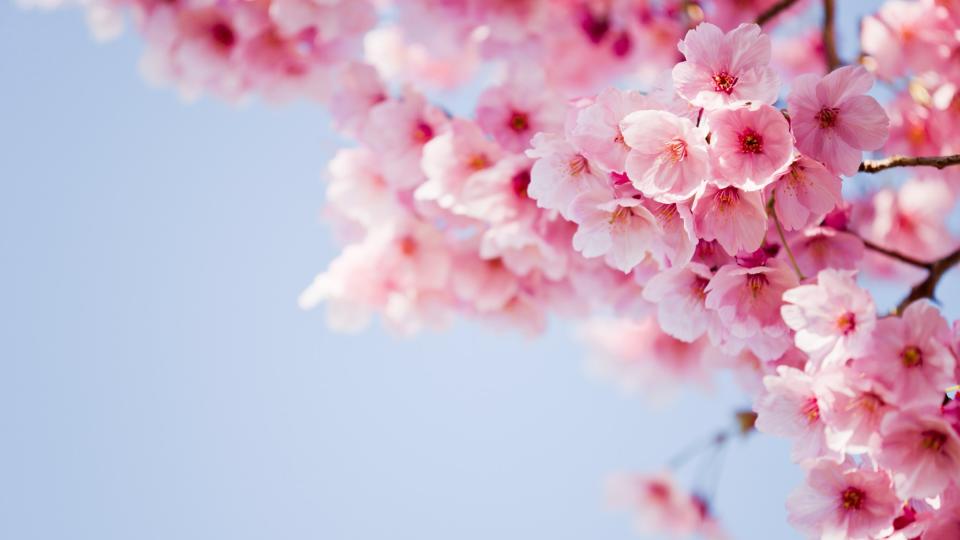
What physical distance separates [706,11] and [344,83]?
4.23 feet

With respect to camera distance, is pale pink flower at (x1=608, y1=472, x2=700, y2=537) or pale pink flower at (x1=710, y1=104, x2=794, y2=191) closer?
pale pink flower at (x1=710, y1=104, x2=794, y2=191)

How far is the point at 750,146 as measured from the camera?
1220 mm

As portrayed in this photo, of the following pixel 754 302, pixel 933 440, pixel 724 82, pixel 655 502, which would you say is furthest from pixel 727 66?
pixel 655 502

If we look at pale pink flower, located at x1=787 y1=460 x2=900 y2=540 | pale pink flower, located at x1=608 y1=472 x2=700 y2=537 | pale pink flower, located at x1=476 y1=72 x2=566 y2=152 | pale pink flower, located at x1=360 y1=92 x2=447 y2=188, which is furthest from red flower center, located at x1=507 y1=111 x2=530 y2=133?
pale pink flower, located at x1=608 y1=472 x2=700 y2=537

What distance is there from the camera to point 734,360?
1803 mm

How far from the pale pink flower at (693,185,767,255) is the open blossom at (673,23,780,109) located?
0.15 meters

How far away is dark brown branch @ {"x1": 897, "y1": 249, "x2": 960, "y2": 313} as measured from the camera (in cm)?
163

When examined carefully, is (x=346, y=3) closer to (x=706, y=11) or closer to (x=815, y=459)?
(x=706, y=11)

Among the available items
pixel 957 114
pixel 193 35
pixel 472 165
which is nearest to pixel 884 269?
pixel 957 114

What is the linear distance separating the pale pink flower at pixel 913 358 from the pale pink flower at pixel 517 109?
918 mm

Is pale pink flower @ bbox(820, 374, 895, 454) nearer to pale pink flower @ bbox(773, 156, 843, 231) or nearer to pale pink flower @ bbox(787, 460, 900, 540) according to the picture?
pale pink flower @ bbox(787, 460, 900, 540)

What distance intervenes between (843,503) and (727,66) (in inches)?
27.4

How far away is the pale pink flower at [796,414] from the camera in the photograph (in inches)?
50.7

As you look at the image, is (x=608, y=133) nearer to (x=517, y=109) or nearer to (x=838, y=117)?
(x=838, y=117)
